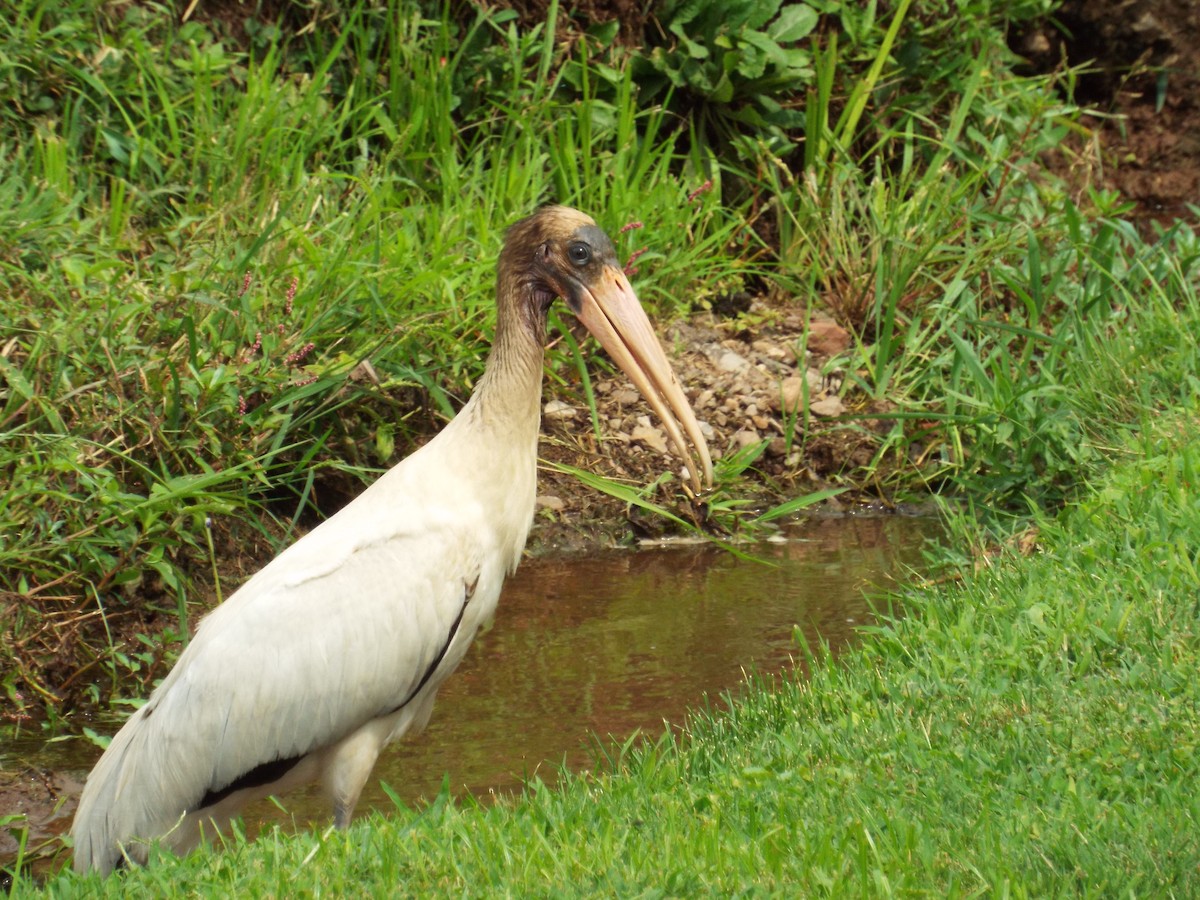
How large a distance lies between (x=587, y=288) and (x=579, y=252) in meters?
0.11

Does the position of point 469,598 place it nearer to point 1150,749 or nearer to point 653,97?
point 1150,749

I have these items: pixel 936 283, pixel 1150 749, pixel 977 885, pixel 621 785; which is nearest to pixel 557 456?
pixel 936 283

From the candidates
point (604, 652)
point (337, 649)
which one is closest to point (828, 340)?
point (604, 652)

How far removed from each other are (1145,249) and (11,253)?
4705 millimetres

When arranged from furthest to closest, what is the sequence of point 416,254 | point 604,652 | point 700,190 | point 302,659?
point 700,190, point 416,254, point 604,652, point 302,659

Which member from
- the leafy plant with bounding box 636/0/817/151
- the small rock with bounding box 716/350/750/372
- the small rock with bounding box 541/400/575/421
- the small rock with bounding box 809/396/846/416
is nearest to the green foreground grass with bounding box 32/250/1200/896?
the small rock with bounding box 809/396/846/416

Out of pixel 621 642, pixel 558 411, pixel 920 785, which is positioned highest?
pixel 920 785

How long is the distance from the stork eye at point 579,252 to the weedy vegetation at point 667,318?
135cm

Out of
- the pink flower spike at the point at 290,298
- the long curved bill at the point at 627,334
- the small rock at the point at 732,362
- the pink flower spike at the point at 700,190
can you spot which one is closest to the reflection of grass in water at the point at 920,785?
the long curved bill at the point at 627,334

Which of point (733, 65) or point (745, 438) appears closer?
point (745, 438)

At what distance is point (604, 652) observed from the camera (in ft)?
17.7

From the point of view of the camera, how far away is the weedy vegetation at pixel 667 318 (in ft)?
10.6

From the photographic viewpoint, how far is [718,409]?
705 cm

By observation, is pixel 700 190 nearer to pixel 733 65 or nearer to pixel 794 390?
pixel 733 65
